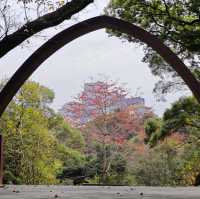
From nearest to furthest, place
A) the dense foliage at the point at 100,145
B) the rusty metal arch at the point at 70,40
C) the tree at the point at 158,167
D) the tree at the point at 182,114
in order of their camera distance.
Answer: the rusty metal arch at the point at 70,40 → the tree at the point at 182,114 → the dense foliage at the point at 100,145 → the tree at the point at 158,167

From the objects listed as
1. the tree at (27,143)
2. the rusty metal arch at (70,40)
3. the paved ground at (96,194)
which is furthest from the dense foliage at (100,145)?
the paved ground at (96,194)

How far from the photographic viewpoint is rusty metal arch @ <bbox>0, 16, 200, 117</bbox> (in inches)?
396

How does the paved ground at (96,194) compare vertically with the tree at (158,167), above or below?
below

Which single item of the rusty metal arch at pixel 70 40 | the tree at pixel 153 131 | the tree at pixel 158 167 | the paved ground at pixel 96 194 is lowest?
the paved ground at pixel 96 194

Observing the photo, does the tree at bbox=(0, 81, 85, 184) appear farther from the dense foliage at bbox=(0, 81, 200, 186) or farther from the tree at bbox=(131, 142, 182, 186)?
the tree at bbox=(131, 142, 182, 186)

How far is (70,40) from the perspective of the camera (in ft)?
33.7

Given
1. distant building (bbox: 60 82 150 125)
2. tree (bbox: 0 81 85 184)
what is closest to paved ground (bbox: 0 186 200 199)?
tree (bbox: 0 81 85 184)

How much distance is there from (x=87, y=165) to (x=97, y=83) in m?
4.05

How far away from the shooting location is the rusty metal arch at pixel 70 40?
1005cm

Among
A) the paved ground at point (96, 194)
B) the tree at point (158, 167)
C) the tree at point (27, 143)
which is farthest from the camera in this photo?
the tree at point (158, 167)

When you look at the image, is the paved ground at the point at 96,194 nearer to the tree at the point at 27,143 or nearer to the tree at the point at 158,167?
the tree at the point at 27,143

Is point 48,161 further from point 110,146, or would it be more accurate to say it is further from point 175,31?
point 175,31

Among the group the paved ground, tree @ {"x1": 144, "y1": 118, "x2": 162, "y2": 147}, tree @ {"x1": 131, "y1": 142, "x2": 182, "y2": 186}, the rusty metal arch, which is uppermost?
the rusty metal arch

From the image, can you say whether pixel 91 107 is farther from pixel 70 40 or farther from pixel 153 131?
pixel 70 40
